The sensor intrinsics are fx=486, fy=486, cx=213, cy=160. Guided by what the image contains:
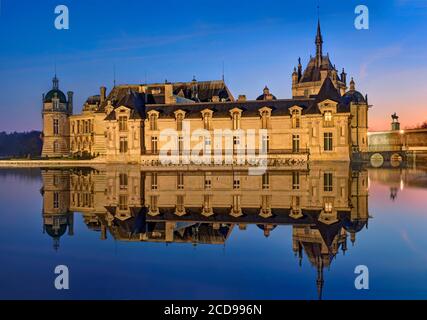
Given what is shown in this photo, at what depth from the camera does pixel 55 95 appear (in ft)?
209

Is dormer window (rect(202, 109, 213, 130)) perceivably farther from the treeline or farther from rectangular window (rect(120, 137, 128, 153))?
the treeline

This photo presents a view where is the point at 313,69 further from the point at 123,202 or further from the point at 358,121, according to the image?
the point at 123,202

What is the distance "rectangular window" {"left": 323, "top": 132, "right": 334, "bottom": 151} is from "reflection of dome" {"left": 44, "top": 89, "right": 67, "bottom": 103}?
37.4m

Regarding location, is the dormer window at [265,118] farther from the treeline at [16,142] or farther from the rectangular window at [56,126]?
the treeline at [16,142]

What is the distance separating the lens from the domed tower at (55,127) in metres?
62.9

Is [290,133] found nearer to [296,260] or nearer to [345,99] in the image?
[345,99]

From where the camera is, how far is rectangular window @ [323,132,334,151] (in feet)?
138

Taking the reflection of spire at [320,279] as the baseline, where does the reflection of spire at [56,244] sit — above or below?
above

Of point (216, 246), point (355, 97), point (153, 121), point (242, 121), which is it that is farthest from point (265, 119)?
point (216, 246)

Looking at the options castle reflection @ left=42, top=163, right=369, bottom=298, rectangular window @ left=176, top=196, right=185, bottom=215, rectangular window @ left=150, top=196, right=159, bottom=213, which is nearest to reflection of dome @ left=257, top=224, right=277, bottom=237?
castle reflection @ left=42, top=163, right=369, bottom=298

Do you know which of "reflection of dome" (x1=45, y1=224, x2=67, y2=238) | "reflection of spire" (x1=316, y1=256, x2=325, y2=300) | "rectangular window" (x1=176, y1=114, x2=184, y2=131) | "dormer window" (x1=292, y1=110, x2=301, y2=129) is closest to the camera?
"reflection of spire" (x1=316, y1=256, x2=325, y2=300)

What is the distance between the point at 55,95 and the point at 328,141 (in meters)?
38.0

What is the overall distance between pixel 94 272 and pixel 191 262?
1714mm

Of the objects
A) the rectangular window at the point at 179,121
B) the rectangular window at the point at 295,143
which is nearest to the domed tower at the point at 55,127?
the rectangular window at the point at 179,121
